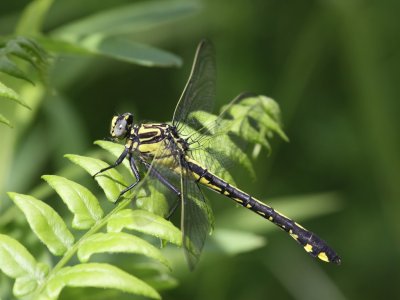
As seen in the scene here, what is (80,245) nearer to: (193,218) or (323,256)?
(193,218)

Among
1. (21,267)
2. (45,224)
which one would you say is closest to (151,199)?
(45,224)

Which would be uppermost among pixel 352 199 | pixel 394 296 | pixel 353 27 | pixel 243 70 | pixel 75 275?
pixel 353 27

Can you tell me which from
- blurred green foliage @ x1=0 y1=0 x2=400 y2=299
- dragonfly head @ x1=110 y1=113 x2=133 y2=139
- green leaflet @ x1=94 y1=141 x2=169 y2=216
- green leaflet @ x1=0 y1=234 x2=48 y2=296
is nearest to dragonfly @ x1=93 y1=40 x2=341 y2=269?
dragonfly head @ x1=110 y1=113 x2=133 y2=139

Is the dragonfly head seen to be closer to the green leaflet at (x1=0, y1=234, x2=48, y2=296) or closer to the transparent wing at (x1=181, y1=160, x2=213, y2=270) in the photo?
the transparent wing at (x1=181, y1=160, x2=213, y2=270)

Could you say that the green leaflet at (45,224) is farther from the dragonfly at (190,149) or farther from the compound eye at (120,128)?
the compound eye at (120,128)

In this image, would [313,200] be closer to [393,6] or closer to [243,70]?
[243,70]

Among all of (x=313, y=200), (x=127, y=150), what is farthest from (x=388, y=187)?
(x=127, y=150)

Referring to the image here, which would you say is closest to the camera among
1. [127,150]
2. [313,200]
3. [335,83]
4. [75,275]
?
[75,275]

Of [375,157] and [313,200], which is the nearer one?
[313,200]
